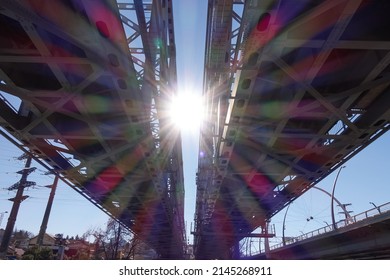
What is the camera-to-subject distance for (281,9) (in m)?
6.38

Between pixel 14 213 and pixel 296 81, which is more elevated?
pixel 14 213

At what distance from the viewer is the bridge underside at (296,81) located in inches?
260

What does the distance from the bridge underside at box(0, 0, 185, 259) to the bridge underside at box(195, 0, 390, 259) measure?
191 centimetres

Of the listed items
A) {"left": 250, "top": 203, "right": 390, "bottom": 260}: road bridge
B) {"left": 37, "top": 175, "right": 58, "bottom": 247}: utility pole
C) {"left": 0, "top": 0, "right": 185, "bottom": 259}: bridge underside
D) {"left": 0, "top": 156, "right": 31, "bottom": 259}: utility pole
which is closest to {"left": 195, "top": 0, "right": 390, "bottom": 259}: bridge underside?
{"left": 0, "top": 0, "right": 185, "bottom": 259}: bridge underside

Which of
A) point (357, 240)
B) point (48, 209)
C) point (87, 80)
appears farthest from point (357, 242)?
point (48, 209)

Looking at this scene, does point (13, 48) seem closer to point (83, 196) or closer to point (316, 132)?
point (316, 132)

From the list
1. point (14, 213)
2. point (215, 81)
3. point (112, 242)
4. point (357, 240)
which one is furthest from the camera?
point (112, 242)

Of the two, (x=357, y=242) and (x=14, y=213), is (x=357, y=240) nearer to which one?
(x=357, y=242)

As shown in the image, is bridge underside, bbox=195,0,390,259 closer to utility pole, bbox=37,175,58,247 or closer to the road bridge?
the road bridge

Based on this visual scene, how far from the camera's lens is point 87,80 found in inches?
338

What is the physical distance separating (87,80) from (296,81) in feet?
19.2

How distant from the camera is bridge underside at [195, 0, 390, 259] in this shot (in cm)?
661

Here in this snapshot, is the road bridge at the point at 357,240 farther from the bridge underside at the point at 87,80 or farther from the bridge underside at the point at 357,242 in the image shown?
the bridge underside at the point at 87,80

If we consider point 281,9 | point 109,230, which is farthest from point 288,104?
point 109,230
